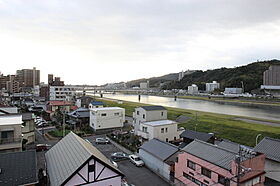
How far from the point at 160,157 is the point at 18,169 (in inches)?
211

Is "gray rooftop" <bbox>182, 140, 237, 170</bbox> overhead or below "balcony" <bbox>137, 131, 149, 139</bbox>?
overhead

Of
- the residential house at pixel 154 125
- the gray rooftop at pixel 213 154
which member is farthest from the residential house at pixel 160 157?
the residential house at pixel 154 125

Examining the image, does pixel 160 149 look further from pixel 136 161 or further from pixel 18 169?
pixel 18 169

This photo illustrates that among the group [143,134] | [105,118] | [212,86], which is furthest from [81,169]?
[212,86]

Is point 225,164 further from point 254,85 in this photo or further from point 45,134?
point 254,85

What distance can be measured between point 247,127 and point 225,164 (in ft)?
38.4

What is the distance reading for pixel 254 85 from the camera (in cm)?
7025

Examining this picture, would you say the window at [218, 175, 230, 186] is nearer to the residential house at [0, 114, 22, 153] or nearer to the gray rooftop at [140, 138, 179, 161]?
the gray rooftop at [140, 138, 179, 161]

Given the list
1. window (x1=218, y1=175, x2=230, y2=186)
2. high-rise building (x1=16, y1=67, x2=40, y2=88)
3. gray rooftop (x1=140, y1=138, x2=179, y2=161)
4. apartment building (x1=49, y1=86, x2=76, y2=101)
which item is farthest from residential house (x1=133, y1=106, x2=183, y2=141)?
high-rise building (x1=16, y1=67, x2=40, y2=88)

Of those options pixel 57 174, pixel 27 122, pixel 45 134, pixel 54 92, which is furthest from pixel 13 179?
pixel 54 92

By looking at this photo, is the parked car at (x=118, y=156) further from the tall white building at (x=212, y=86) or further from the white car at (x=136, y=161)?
the tall white building at (x=212, y=86)

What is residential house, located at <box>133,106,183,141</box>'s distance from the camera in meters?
12.0

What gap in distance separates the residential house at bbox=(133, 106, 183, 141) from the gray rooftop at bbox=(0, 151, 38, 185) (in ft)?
25.6

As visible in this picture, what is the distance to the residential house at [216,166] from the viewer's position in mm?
5426
